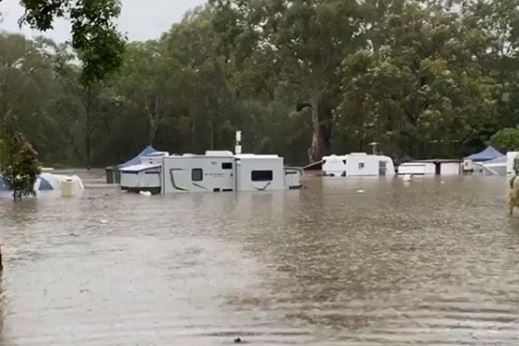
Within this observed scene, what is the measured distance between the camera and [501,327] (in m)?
8.52

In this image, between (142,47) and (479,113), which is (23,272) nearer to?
(479,113)

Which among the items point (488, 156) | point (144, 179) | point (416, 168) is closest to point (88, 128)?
point (416, 168)

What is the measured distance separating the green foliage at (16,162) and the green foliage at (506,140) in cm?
4349

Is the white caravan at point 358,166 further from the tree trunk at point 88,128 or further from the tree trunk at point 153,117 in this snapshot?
the tree trunk at point 88,128

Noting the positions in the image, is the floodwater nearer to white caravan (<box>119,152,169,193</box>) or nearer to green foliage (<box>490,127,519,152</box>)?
white caravan (<box>119,152,169,193</box>)

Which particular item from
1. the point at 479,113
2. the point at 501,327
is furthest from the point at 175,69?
the point at 501,327

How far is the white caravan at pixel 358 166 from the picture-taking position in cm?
5841

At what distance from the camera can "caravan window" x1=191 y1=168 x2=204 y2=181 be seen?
1522 inches

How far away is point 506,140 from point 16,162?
45529 mm

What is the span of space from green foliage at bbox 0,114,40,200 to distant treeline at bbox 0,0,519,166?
122 ft

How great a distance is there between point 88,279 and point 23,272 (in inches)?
52.1

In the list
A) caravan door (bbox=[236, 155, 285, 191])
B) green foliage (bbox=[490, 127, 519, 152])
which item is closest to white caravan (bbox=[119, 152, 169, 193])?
caravan door (bbox=[236, 155, 285, 191])

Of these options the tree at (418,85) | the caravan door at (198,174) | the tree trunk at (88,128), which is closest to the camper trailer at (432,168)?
the tree at (418,85)

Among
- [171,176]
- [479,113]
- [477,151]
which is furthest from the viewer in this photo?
[477,151]
